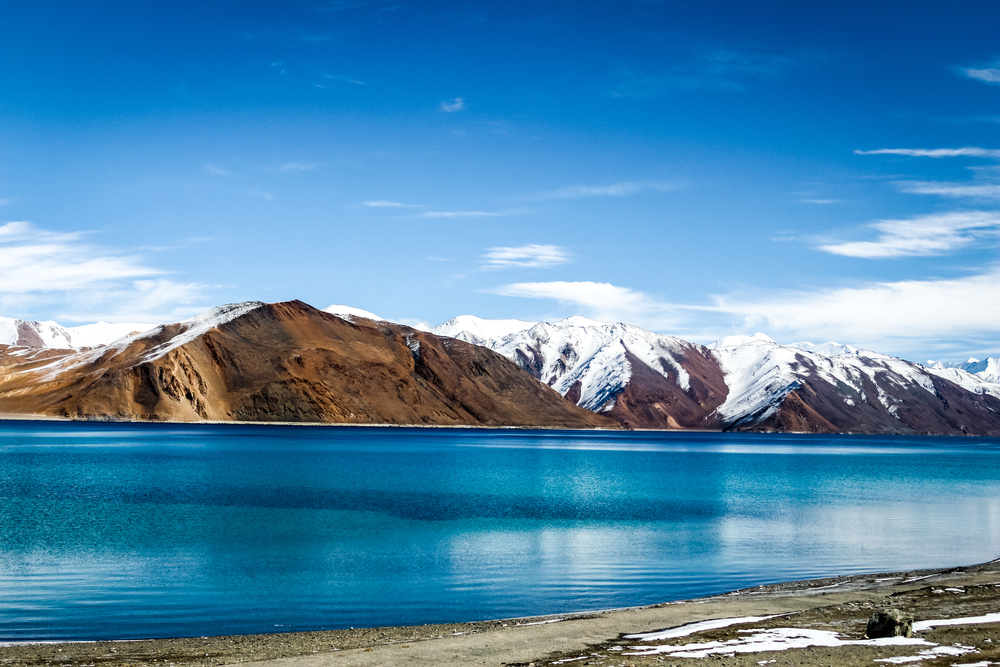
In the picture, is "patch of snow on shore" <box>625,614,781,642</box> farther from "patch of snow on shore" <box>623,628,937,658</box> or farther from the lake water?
the lake water

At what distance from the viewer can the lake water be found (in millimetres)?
23031

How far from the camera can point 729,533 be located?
131 ft

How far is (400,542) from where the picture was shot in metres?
34.5

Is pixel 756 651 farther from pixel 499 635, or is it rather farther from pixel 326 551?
pixel 326 551

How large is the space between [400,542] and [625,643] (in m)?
19.2

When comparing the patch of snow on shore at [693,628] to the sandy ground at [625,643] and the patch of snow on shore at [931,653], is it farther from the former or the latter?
the patch of snow on shore at [931,653]

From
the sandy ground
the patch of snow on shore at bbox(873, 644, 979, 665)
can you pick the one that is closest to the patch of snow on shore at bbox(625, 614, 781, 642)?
the sandy ground

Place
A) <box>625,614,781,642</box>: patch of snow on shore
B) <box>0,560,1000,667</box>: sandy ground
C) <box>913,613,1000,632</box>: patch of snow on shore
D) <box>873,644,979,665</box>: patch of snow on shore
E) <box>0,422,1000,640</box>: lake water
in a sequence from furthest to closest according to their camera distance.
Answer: <box>0,422,1000,640</box>: lake water
<box>625,614,781,642</box>: patch of snow on shore
<box>913,613,1000,632</box>: patch of snow on shore
<box>0,560,1000,667</box>: sandy ground
<box>873,644,979,665</box>: patch of snow on shore

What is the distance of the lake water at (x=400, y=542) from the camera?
2303 cm

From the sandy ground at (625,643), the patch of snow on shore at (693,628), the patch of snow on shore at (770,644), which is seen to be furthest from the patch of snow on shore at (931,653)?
the patch of snow on shore at (693,628)

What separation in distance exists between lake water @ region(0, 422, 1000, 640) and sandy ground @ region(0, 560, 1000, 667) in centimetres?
225

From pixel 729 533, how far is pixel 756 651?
85.3ft

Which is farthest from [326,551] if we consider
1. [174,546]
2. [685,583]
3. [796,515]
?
[796,515]

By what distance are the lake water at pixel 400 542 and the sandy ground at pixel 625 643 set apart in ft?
7.37
